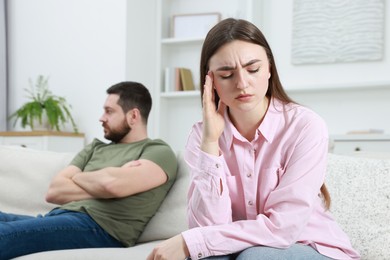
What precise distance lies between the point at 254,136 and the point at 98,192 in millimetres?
939

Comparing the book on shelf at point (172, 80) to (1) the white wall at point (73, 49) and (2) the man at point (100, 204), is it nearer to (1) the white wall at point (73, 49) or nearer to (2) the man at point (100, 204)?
(1) the white wall at point (73, 49)

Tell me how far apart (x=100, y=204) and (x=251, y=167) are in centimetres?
98

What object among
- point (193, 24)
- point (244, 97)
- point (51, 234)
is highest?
point (193, 24)

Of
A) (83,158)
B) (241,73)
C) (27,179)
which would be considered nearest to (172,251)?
(241,73)

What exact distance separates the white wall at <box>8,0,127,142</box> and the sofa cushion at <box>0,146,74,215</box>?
7.11 ft

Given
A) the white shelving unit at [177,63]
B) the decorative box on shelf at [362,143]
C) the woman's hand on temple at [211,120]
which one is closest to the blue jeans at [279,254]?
the woman's hand on temple at [211,120]

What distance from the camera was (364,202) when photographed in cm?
186

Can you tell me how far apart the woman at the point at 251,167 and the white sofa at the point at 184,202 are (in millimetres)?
312

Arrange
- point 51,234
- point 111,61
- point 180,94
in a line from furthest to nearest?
1. point 180,94
2. point 111,61
3. point 51,234

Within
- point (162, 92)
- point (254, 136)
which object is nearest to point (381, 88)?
point (162, 92)

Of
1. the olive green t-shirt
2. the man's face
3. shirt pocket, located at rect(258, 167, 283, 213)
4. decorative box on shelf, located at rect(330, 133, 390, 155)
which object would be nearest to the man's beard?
the man's face

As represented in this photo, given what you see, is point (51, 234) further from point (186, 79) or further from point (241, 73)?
point (186, 79)

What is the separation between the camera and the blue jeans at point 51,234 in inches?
83.6

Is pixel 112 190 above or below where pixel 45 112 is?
below
